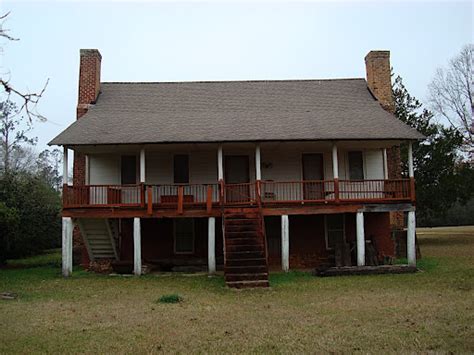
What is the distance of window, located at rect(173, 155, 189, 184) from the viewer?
21406mm

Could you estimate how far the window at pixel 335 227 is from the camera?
21.8 metres

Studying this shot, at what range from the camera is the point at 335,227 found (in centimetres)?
2195

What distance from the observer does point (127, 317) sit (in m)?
11.1

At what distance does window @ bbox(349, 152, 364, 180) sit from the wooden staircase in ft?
34.2

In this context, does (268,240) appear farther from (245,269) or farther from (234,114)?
(245,269)

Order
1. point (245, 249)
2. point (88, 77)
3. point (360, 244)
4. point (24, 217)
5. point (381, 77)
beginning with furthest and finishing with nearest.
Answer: point (24, 217) < point (381, 77) < point (88, 77) < point (360, 244) < point (245, 249)

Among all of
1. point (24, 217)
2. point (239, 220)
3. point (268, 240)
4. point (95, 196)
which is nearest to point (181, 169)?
point (95, 196)

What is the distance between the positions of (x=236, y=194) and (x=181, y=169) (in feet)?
8.84

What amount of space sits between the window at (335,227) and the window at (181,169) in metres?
6.36

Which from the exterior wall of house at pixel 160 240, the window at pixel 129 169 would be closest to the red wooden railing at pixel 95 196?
the window at pixel 129 169

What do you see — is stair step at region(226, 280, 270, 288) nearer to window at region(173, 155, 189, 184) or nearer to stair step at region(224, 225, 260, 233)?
stair step at region(224, 225, 260, 233)

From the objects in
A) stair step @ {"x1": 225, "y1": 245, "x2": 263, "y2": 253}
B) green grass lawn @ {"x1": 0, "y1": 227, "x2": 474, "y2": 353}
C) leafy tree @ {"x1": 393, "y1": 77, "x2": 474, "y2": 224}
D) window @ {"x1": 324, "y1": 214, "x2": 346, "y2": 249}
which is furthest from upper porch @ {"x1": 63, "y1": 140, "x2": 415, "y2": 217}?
leafy tree @ {"x1": 393, "y1": 77, "x2": 474, "y2": 224}

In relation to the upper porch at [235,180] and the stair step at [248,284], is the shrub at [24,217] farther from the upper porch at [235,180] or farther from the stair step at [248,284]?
the stair step at [248,284]

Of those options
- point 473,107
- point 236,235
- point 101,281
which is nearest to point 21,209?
point 101,281
